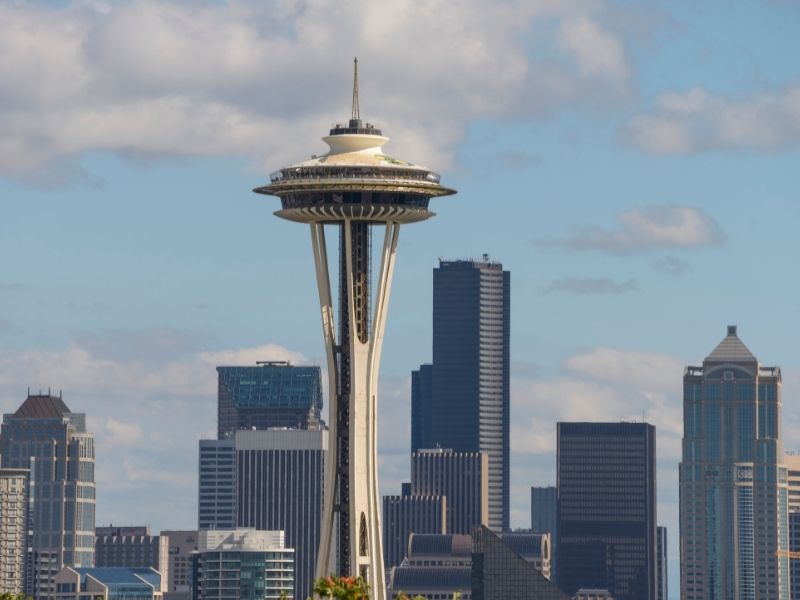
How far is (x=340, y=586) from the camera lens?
18412 cm

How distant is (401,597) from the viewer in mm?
186625

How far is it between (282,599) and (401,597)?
32.1 ft

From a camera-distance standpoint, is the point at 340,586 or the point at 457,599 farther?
the point at 457,599

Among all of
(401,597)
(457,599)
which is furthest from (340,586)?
(457,599)

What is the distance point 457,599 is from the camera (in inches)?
7859

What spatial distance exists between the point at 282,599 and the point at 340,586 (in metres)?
9.42

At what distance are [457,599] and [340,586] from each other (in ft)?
57.2

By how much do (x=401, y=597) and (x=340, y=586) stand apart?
4.66 meters

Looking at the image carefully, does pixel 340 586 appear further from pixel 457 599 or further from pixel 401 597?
pixel 457 599

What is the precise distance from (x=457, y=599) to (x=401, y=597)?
13.6 metres

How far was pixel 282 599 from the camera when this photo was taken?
632 feet

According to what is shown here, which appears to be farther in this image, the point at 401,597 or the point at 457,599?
the point at 457,599
